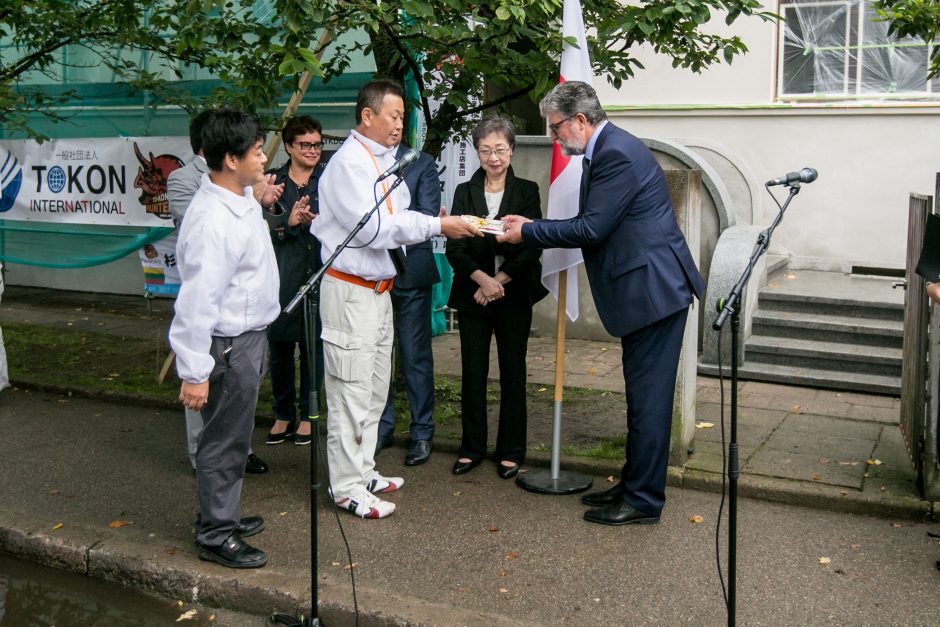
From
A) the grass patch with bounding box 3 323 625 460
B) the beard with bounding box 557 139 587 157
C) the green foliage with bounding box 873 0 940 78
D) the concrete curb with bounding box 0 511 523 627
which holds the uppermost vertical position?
the green foliage with bounding box 873 0 940 78

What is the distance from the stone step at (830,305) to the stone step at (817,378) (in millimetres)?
761

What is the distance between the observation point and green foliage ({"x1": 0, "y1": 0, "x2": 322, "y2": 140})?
5633mm

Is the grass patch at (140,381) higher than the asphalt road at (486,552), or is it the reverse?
the grass patch at (140,381)

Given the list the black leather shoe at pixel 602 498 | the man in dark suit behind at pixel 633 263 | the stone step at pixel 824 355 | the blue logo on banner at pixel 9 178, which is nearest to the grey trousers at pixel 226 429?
the man in dark suit behind at pixel 633 263

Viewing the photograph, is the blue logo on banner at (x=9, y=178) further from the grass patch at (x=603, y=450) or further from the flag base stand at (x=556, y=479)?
the flag base stand at (x=556, y=479)

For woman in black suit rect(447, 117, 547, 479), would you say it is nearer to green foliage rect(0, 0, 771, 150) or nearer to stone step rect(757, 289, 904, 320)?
green foliage rect(0, 0, 771, 150)

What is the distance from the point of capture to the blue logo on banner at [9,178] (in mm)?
11852

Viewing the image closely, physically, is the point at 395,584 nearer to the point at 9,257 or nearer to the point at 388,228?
the point at 388,228

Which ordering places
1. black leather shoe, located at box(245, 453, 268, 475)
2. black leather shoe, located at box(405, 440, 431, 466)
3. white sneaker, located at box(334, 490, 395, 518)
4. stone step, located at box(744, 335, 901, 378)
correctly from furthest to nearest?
stone step, located at box(744, 335, 901, 378), black leather shoe, located at box(405, 440, 431, 466), black leather shoe, located at box(245, 453, 268, 475), white sneaker, located at box(334, 490, 395, 518)

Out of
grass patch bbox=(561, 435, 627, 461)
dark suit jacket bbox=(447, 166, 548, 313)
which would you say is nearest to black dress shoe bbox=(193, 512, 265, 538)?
dark suit jacket bbox=(447, 166, 548, 313)

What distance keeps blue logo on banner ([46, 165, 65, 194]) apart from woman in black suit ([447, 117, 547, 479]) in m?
6.89

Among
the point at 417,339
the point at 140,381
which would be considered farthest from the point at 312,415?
the point at 140,381

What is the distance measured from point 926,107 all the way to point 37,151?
9.59m

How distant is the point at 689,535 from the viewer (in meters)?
5.17
